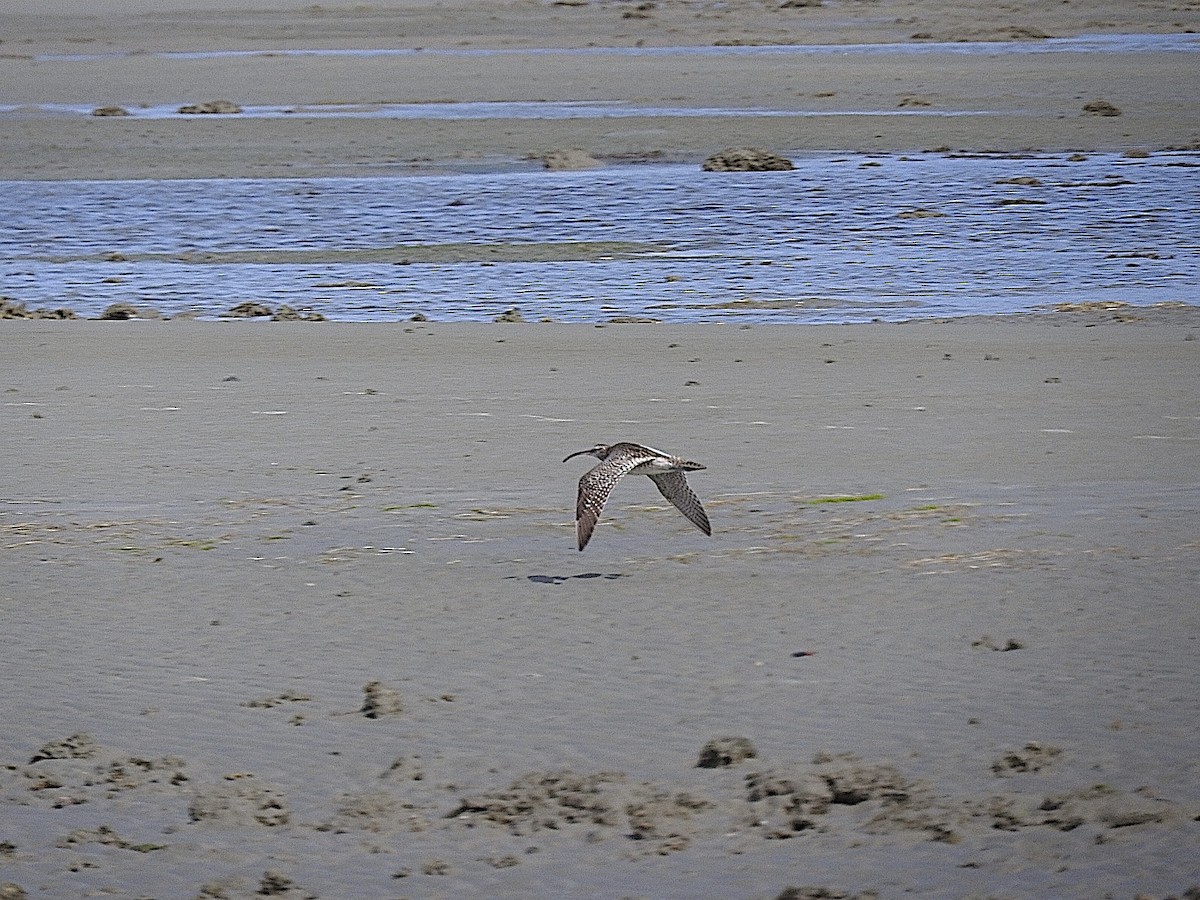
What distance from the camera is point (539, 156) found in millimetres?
23125

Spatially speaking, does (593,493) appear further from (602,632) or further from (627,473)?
(602,632)

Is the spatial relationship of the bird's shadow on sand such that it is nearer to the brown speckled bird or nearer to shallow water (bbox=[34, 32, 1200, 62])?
the brown speckled bird

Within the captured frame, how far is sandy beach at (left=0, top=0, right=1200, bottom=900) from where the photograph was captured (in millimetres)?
4793

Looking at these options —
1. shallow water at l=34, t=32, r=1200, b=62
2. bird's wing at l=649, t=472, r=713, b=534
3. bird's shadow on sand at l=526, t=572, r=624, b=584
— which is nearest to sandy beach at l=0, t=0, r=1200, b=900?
bird's shadow on sand at l=526, t=572, r=624, b=584

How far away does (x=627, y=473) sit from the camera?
21.3 feet

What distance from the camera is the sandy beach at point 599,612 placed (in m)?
4.79

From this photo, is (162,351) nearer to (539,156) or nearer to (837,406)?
(837,406)

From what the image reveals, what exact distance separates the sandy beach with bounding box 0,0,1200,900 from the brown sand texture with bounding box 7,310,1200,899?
2cm

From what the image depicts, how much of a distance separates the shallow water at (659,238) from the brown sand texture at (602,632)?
3.03m

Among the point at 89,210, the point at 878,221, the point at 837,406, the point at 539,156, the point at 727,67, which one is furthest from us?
the point at 727,67

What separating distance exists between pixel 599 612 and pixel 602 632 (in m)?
0.21

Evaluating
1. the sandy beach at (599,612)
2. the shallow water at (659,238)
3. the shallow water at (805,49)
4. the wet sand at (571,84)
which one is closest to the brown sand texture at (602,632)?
the sandy beach at (599,612)

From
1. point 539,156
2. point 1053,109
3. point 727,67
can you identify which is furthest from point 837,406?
point 727,67

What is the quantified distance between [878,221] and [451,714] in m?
12.6
